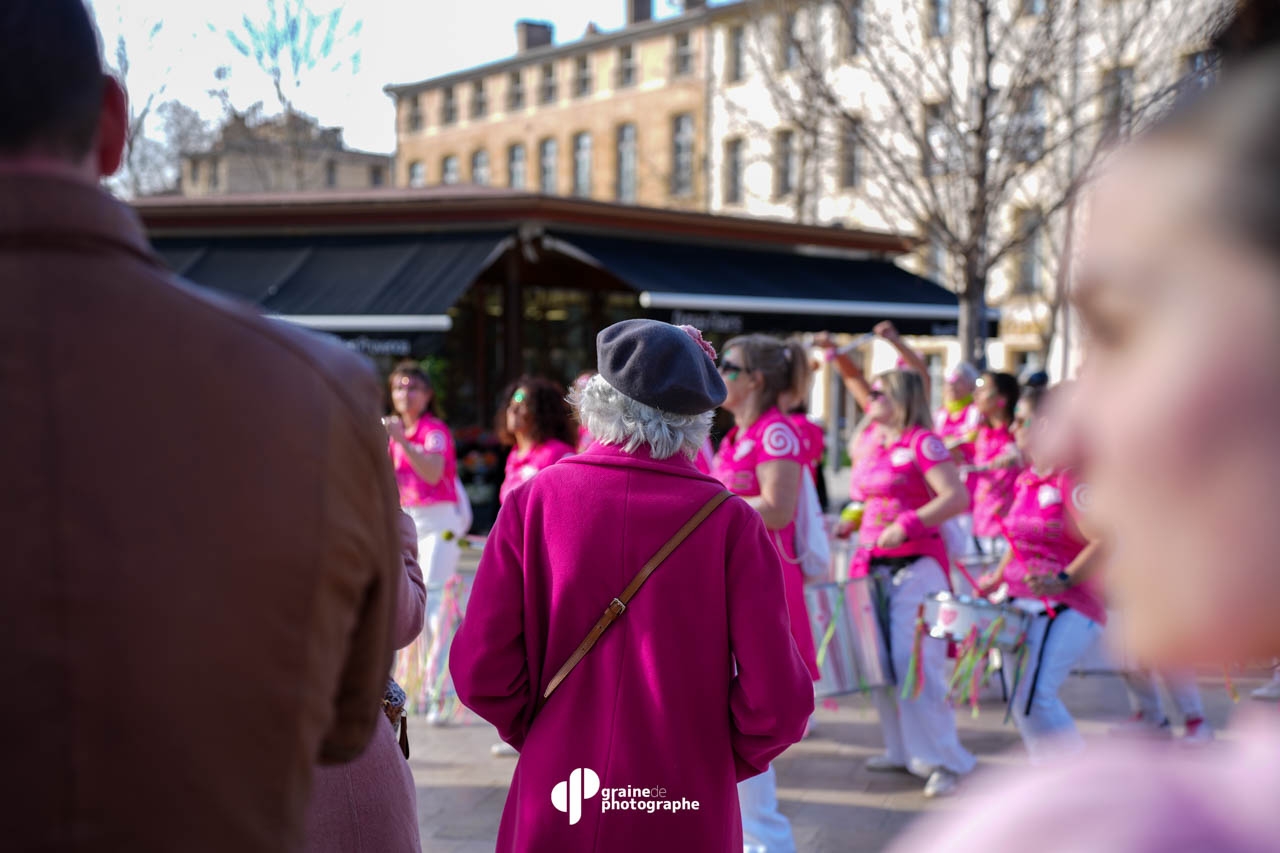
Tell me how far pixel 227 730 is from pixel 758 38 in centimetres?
1787

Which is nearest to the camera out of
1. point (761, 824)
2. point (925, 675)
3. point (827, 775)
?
point (761, 824)

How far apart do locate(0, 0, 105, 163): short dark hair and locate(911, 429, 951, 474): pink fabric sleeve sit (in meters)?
5.51

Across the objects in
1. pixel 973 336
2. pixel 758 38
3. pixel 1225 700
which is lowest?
pixel 1225 700

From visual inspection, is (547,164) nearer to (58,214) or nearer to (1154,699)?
(1154,699)

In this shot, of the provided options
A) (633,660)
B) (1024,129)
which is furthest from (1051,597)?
(1024,129)

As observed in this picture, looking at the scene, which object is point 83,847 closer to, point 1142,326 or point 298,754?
point 298,754

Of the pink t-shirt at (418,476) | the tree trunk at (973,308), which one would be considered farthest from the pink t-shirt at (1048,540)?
the tree trunk at (973,308)

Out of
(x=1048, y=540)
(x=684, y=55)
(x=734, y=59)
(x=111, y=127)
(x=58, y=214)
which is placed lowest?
(x=1048, y=540)

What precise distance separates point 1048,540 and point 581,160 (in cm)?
4723

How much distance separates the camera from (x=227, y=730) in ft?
4.04

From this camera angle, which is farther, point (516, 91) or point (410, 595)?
point (516, 91)

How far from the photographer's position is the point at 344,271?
14.5 meters

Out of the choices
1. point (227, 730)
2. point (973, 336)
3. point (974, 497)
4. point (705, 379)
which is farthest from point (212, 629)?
point (973, 336)

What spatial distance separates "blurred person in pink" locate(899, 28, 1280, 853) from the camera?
738 mm
